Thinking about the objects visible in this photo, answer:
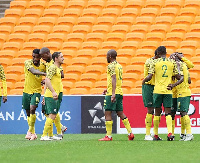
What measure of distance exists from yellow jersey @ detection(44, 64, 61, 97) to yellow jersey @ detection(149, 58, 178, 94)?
1.77 metres

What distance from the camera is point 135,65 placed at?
19.5 metres

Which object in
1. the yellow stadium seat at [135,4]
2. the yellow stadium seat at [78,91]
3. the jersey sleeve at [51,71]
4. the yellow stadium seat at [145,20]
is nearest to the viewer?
the jersey sleeve at [51,71]

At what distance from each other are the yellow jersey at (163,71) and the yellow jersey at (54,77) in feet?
5.81

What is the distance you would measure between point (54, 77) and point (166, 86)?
215 cm

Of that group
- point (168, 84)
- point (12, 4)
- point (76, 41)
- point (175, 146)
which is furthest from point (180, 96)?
point (12, 4)

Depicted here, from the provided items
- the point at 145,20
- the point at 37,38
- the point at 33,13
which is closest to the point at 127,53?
the point at 145,20

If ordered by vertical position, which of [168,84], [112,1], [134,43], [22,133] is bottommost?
[22,133]

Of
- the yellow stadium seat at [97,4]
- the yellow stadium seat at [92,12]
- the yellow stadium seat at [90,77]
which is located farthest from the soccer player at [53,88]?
the yellow stadium seat at [97,4]

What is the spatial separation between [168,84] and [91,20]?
10.2 metres

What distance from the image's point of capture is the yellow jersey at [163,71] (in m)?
12.4

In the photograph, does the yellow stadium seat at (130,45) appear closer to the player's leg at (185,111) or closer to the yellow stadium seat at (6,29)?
the yellow stadium seat at (6,29)

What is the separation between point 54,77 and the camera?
12398 mm

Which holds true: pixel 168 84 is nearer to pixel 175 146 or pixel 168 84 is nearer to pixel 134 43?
pixel 175 146

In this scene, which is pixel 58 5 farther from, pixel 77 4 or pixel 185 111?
pixel 185 111
